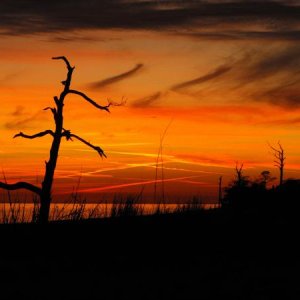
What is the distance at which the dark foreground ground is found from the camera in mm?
9992

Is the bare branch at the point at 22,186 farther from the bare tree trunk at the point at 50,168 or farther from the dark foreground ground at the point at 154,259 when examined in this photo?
the dark foreground ground at the point at 154,259

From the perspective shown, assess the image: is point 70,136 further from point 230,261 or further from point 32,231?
point 230,261

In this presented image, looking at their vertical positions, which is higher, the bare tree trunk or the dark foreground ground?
the bare tree trunk

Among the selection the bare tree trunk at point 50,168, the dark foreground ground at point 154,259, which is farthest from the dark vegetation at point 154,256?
the bare tree trunk at point 50,168

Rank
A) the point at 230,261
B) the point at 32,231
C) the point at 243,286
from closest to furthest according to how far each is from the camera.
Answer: the point at 243,286 → the point at 230,261 → the point at 32,231

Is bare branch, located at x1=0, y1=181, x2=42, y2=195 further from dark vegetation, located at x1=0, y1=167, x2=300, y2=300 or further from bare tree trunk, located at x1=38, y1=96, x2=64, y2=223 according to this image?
dark vegetation, located at x1=0, y1=167, x2=300, y2=300

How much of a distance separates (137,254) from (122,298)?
5.41 meters

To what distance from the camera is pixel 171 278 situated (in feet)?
37.0

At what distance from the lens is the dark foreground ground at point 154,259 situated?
9992mm

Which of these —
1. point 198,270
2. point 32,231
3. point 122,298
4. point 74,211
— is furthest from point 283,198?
point 122,298

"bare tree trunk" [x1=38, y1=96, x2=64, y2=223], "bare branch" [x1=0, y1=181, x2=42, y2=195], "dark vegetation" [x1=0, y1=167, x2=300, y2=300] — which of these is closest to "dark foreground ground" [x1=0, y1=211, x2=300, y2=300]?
"dark vegetation" [x1=0, y1=167, x2=300, y2=300]

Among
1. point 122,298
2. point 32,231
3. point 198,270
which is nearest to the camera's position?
point 122,298

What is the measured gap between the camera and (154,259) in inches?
547

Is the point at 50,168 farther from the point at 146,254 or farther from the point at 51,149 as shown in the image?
the point at 146,254
